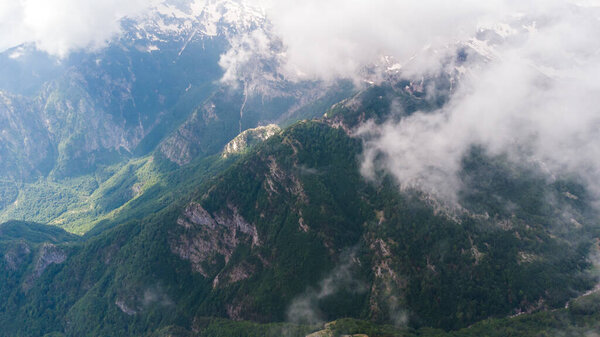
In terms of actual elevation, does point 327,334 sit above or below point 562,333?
below

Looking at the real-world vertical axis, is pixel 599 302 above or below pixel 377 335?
above

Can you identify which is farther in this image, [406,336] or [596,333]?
[406,336]

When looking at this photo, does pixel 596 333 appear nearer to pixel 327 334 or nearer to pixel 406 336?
pixel 406 336

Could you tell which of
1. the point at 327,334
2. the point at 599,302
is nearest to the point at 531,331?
the point at 599,302

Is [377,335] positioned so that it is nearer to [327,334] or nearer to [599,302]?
[327,334]

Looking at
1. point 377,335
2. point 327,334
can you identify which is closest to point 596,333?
point 377,335

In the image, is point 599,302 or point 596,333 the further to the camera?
point 599,302

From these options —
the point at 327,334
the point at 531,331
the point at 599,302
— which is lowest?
the point at 327,334

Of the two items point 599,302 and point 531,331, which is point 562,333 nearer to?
point 531,331
